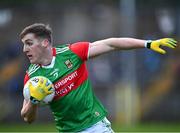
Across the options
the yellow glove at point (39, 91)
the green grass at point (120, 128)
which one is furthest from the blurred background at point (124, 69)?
the yellow glove at point (39, 91)

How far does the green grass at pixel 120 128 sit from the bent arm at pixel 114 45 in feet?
24.9

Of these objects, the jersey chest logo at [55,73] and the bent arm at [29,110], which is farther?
the jersey chest logo at [55,73]

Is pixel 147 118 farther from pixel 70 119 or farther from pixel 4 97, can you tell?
pixel 70 119

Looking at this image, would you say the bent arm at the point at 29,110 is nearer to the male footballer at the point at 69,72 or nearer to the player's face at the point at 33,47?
the male footballer at the point at 69,72

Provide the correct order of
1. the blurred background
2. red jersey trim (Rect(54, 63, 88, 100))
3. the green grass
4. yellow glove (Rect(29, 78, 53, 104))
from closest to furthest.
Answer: yellow glove (Rect(29, 78, 53, 104)) → red jersey trim (Rect(54, 63, 88, 100)) → the green grass → the blurred background

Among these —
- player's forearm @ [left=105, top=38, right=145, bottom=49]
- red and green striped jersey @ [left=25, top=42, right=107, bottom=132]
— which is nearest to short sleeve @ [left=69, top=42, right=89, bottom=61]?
red and green striped jersey @ [left=25, top=42, right=107, bottom=132]

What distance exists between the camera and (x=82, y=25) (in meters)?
19.1

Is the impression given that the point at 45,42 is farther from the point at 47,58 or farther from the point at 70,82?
the point at 70,82

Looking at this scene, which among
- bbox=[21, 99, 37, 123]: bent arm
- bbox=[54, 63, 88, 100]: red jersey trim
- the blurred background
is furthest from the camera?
the blurred background

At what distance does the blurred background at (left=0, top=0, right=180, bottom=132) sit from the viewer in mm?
17062

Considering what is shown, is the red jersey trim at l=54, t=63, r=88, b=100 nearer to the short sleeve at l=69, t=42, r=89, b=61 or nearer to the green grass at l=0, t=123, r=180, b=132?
the short sleeve at l=69, t=42, r=89, b=61

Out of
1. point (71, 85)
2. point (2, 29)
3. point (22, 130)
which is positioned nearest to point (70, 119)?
point (71, 85)

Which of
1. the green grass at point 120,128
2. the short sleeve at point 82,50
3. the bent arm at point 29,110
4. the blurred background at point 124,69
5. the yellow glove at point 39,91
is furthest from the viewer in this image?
the blurred background at point 124,69

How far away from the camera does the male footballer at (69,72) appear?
802 centimetres
